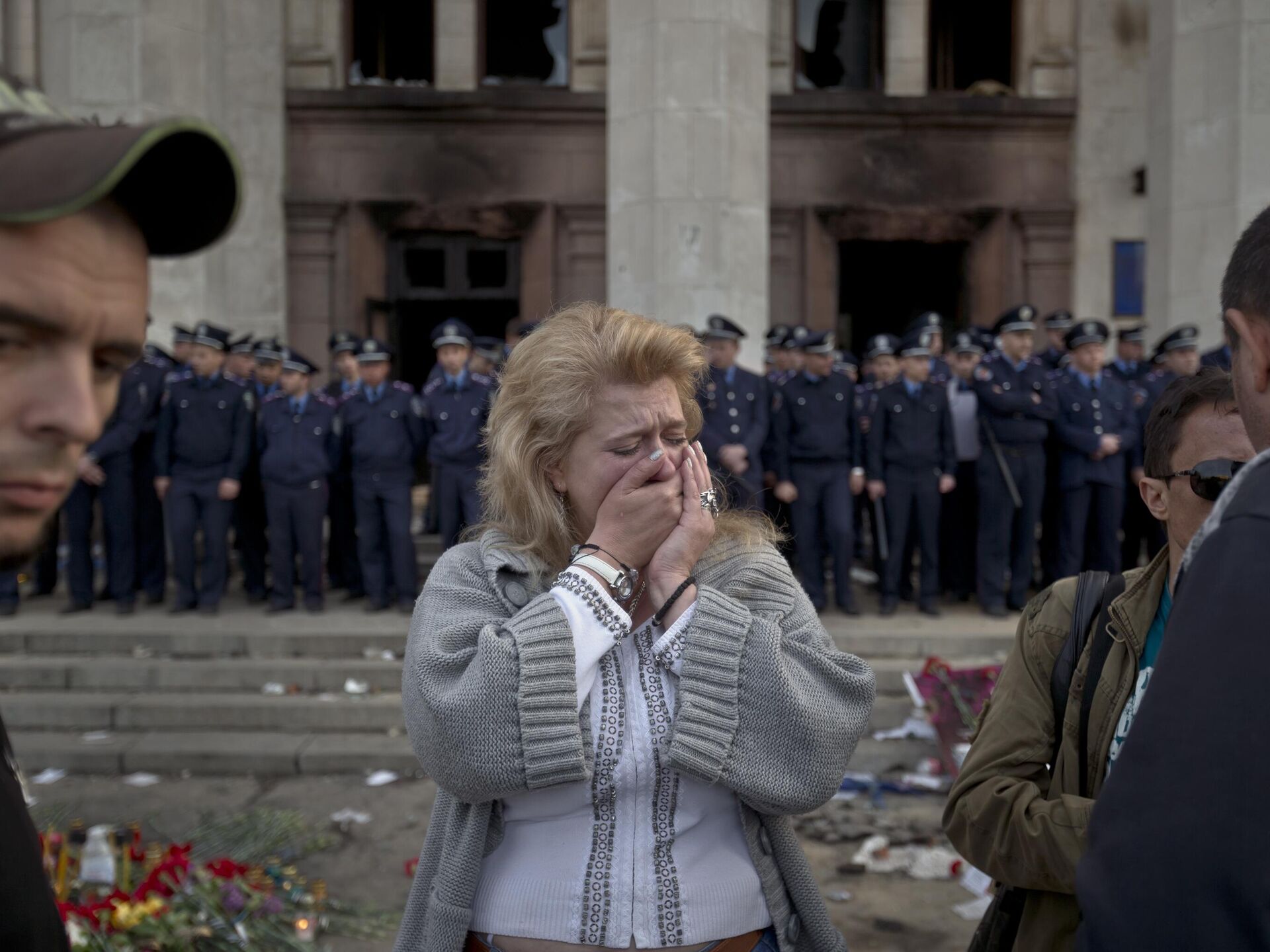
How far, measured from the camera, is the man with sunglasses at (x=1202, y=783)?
1.07m

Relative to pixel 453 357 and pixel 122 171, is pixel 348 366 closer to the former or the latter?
pixel 453 357

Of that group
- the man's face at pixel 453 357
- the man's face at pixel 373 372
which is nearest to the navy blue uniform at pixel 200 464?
the man's face at pixel 373 372

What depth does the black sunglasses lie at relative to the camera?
2207 millimetres

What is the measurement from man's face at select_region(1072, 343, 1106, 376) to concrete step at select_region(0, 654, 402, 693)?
5808 millimetres

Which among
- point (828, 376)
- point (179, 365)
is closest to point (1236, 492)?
point (828, 376)

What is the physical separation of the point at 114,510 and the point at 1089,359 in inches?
314

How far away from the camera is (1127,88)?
1467 cm

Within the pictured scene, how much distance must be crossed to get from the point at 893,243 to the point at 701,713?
50.4 feet

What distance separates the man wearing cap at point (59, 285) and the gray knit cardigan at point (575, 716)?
0.98 metres

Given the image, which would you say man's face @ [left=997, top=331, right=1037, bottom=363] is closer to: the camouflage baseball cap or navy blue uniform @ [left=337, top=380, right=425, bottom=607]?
navy blue uniform @ [left=337, top=380, right=425, bottom=607]

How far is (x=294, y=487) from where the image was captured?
372 inches

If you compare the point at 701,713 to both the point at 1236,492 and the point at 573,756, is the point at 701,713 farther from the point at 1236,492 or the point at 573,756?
the point at 1236,492

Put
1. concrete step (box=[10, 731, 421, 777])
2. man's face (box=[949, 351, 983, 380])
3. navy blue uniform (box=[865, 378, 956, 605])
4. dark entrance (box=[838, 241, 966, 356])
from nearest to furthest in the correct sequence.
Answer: concrete step (box=[10, 731, 421, 777]) < navy blue uniform (box=[865, 378, 956, 605]) < man's face (box=[949, 351, 983, 380]) < dark entrance (box=[838, 241, 966, 356])

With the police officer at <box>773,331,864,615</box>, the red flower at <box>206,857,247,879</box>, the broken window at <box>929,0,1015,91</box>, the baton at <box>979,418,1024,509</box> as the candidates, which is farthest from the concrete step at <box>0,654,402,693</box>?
the broken window at <box>929,0,1015,91</box>
